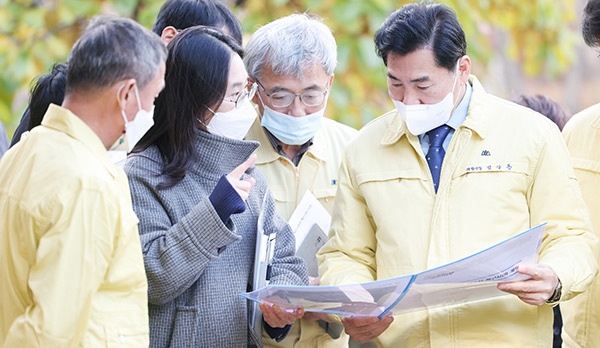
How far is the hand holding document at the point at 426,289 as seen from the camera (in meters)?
2.77

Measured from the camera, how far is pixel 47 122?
2520 millimetres

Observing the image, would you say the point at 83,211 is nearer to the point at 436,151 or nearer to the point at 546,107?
the point at 436,151

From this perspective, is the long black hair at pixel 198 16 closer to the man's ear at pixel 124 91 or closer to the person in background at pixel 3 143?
the person in background at pixel 3 143

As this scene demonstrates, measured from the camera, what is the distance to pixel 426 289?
2871 mm

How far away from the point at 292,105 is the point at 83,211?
1.37 metres

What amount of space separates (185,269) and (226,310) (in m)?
0.24

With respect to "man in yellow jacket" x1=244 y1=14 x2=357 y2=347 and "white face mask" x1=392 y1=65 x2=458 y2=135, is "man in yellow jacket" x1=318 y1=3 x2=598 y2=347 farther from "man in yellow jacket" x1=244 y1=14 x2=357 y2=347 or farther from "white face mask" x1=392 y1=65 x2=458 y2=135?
"man in yellow jacket" x1=244 y1=14 x2=357 y2=347

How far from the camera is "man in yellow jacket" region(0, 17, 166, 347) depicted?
7.72 ft

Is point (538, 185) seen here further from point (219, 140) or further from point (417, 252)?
point (219, 140)

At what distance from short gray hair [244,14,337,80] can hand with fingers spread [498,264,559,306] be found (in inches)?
45.4

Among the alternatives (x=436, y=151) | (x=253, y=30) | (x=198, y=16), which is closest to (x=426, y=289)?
(x=436, y=151)

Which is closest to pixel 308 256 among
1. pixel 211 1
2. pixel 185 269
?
pixel 185 269

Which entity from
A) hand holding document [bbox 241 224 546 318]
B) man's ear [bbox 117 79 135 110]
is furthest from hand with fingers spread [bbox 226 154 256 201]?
man's ear [bbox 117 79 135 110]

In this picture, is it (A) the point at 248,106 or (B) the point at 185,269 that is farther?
(A) the point at 248,106
